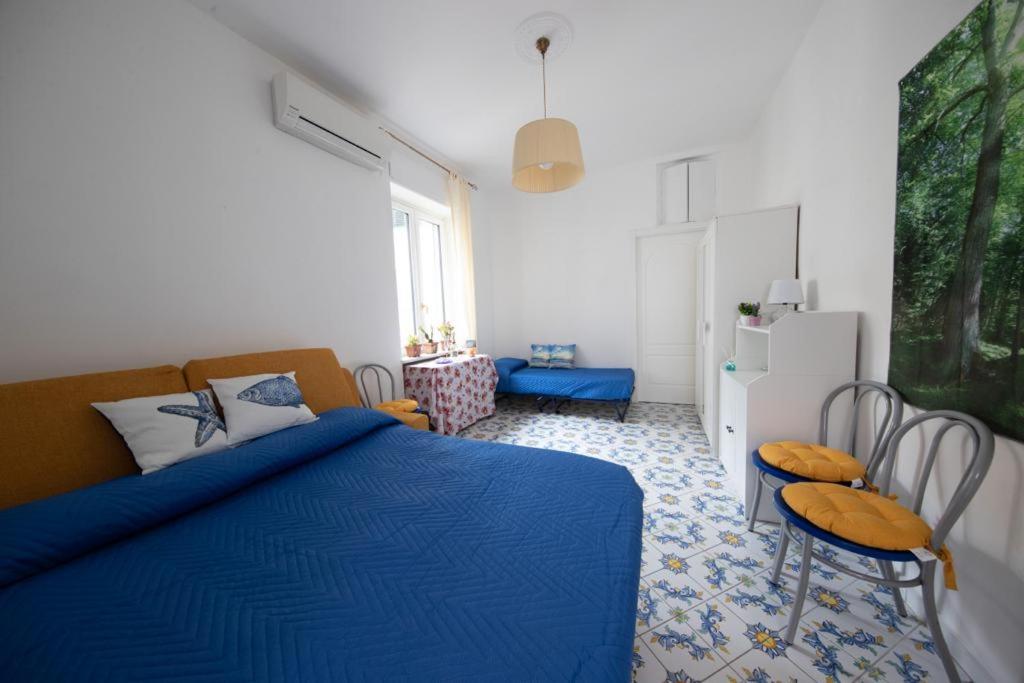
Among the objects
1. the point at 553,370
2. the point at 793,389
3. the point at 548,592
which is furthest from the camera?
the point at 553,370

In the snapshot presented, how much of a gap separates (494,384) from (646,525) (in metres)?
2.24

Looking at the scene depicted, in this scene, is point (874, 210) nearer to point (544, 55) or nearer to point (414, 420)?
point (544, 55)

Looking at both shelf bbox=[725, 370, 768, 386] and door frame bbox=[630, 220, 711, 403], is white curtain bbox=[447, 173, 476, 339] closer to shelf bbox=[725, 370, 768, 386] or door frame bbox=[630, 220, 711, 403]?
door frame bbox=[630, 220, 711, 403]

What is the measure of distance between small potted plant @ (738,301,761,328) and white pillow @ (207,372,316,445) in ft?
8.56

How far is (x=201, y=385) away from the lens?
165 centimetres

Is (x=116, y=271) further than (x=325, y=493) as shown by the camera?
Yes

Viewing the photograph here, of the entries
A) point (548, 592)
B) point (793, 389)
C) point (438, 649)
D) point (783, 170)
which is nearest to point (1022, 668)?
point (793, 389)

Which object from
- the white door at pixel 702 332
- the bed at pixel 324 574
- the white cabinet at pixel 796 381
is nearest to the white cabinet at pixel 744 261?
the white door at pixel 702 332

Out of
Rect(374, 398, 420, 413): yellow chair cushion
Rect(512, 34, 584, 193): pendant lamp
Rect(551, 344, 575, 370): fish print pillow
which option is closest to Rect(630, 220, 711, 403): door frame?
Rect(551, 344, 575, 370): fish print pillow

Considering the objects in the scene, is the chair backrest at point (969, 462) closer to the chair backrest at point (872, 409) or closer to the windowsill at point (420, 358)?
the chair backrest at point (872, 409)

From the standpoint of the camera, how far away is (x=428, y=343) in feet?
11.6

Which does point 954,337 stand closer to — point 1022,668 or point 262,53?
point 1022,668

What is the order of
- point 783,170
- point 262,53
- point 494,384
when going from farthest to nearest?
point 494,384
point 783,170
point 262,53

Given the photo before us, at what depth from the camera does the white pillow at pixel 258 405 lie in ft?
4.95
